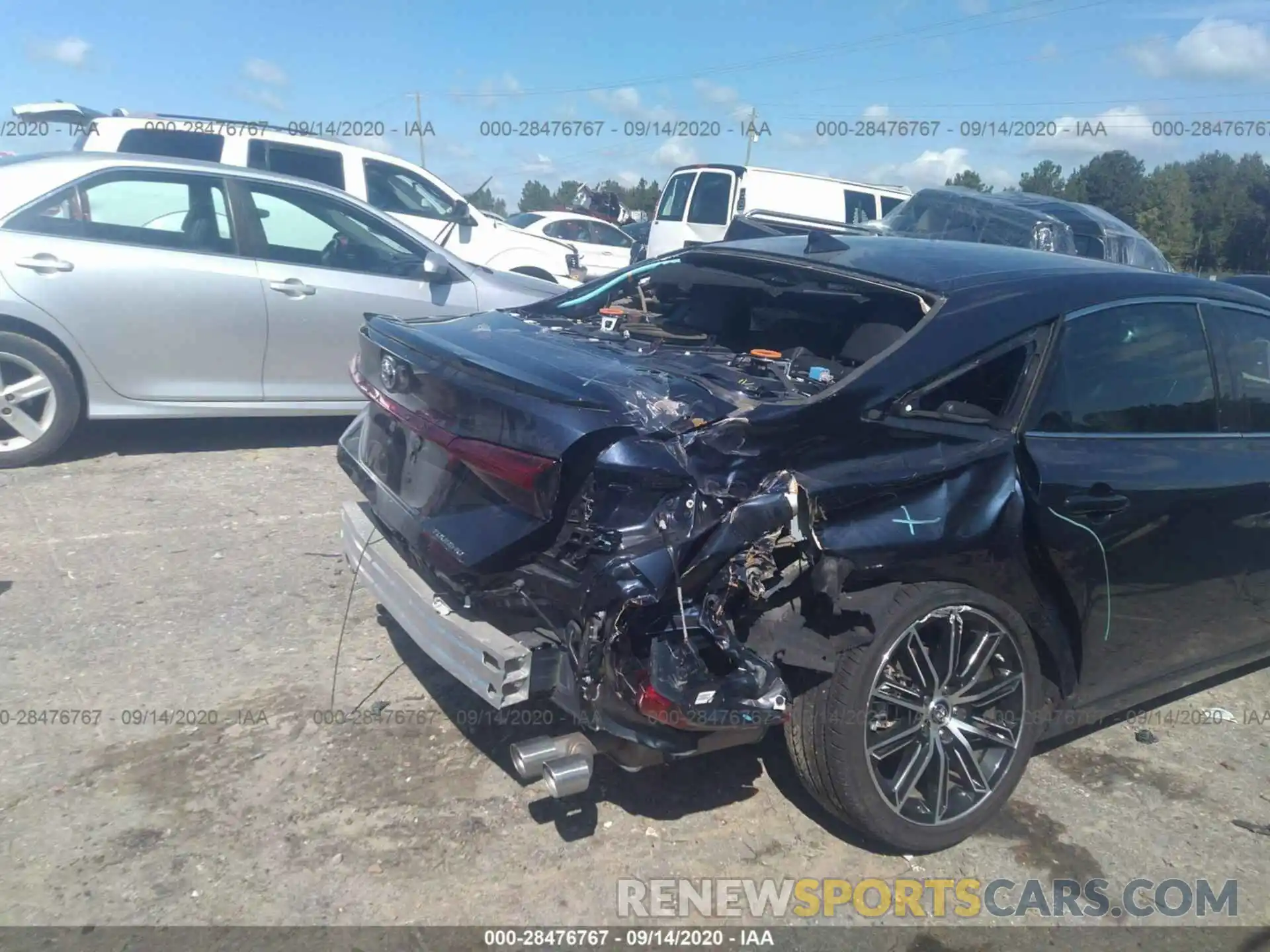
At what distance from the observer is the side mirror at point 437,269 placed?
6.75 metres

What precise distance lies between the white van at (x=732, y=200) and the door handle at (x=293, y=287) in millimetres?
8260

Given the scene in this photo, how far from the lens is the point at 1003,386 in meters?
3.26

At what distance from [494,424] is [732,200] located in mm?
12056

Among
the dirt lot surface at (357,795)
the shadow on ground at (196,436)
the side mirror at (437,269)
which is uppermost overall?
the side mirror at (437,269)

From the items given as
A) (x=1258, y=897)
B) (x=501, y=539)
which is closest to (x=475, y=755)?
(x=501, y=539)

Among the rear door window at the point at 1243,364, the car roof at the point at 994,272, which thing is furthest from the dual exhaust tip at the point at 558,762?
the rear door window at the point at 1243,364

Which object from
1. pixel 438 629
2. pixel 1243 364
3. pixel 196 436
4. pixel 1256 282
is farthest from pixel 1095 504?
pixel 1256 282

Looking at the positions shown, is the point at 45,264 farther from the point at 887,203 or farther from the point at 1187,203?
the point at 1187,203

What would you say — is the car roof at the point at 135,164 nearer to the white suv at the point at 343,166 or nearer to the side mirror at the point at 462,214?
the white suv at the point at 343,166

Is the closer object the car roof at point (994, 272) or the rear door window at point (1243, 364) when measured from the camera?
the car roof at point (994, 272)

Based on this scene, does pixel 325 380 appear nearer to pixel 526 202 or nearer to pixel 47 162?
pixel 47 162

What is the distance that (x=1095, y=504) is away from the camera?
3230 mm

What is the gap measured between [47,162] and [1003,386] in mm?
5486

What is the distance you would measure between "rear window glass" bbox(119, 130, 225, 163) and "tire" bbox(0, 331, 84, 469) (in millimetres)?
3524
